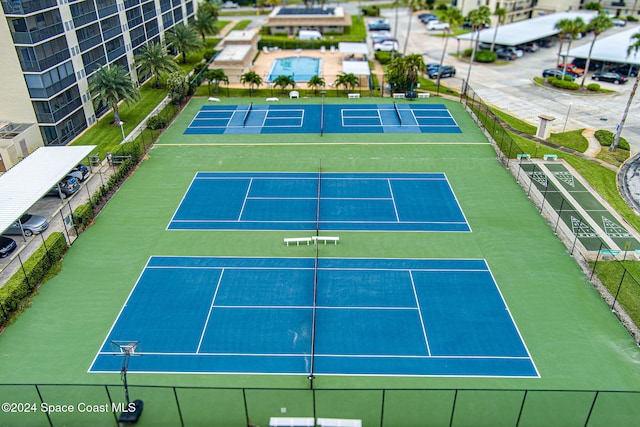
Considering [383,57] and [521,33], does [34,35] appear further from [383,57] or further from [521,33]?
[521,33]

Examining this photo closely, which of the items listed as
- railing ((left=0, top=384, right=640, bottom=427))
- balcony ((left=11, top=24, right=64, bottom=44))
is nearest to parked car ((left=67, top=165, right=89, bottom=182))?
balcony ((left=11, top=24, right=64, bottom=44))

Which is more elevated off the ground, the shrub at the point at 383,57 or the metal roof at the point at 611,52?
the metal roof at the point at 611,52

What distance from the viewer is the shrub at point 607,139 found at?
39263 mm

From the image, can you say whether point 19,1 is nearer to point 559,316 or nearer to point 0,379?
point 0,379

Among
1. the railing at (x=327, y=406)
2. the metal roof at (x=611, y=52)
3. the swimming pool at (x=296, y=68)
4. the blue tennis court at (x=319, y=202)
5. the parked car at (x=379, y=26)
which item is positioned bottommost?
the railing at (x=327, y=406)

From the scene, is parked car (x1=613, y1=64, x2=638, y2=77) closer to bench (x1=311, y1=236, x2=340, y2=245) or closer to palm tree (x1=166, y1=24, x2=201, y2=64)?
bench (x1=311, y1=236, x2=340, y2=245)

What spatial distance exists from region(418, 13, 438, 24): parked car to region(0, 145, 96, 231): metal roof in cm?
7118

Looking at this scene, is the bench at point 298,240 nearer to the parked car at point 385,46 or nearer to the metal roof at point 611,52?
the metal roof at point 611,52

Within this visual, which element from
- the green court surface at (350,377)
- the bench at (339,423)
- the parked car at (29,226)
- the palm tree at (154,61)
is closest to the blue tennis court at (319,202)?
the green court surface at (350,377)

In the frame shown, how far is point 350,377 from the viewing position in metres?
19.6

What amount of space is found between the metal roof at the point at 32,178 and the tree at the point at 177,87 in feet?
48.3

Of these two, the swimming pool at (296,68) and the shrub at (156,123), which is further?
the swimming pool at (296,68)

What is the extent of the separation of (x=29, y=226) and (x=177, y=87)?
23481 millimetres

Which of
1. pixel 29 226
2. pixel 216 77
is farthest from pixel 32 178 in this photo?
pixel 216 77
